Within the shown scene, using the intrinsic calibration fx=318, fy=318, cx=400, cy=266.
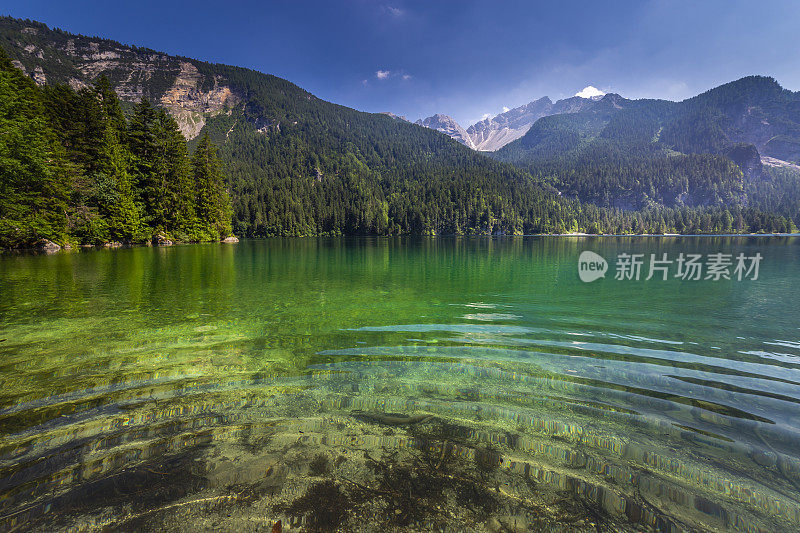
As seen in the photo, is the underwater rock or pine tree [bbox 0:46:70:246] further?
pine tree [bbox 0:46:70:246]

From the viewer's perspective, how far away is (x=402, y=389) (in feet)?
18.8

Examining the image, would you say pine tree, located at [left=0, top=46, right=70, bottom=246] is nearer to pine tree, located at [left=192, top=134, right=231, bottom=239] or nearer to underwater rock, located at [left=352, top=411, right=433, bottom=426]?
pine tree, located at [left=192, top=134, right=231, bottom=239]

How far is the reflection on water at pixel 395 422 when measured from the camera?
3004mm

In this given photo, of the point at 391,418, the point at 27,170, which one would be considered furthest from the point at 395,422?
the point at 27,170

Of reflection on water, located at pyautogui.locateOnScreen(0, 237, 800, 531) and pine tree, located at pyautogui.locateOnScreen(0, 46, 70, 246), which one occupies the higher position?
pine tree, located at pyautogui.locateOnScreen(0, 46, 70, 246)

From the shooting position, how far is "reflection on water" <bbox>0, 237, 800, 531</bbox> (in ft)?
9.86

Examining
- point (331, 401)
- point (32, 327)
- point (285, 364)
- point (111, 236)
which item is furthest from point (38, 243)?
point (331, 401)

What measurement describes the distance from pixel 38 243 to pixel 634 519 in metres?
49.6

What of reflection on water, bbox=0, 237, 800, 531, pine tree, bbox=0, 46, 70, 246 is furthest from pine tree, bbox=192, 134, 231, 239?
reflection on water, bbox=0, 237, 800, 531

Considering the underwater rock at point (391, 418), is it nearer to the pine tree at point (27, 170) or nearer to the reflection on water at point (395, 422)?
the reflection on water at point (395, 422)

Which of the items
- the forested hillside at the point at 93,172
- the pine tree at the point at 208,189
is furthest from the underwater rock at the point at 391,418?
the pine tree at the point at 208,189

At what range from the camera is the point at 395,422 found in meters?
4.61

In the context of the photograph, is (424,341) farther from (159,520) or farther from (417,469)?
(159,520)

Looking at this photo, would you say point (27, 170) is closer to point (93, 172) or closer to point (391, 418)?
point (93, 172)
